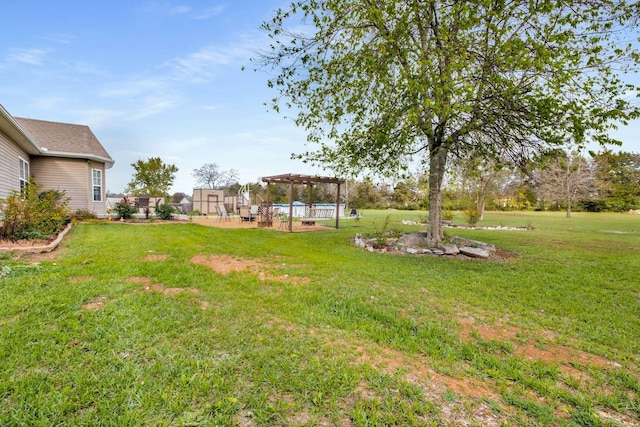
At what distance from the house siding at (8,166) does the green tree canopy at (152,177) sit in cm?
1826

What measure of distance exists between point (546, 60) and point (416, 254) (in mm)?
4524

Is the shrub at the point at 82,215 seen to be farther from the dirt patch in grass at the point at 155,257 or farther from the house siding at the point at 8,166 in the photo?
the dirt patch in grass at the point at 155,257

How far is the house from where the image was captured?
1208cm

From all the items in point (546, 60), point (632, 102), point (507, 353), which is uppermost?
point (546, 60)

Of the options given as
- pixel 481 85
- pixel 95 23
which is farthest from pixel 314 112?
pixel 95 23

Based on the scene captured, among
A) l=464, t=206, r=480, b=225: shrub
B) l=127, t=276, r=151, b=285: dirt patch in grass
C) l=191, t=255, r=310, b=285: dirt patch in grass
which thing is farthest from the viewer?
l=464, t=206, r=480, b=225: shrub

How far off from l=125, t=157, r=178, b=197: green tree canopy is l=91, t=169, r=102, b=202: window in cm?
1385

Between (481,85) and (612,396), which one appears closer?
(612,396)

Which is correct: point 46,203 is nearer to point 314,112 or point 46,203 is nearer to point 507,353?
point 314,112

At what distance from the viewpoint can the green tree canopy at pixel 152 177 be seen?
27.9 m

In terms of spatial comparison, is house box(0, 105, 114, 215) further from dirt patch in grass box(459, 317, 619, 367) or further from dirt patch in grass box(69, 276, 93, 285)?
dirt patch in grass box(459, 317, 619, 367)

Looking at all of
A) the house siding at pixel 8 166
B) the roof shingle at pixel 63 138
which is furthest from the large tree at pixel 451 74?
the roof shingle at pixel 63 138

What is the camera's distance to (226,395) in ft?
6.35

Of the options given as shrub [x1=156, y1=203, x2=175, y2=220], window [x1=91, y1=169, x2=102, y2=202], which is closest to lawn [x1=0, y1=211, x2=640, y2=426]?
shrub [x1=156, y1=203, x2=175, y2=220]
